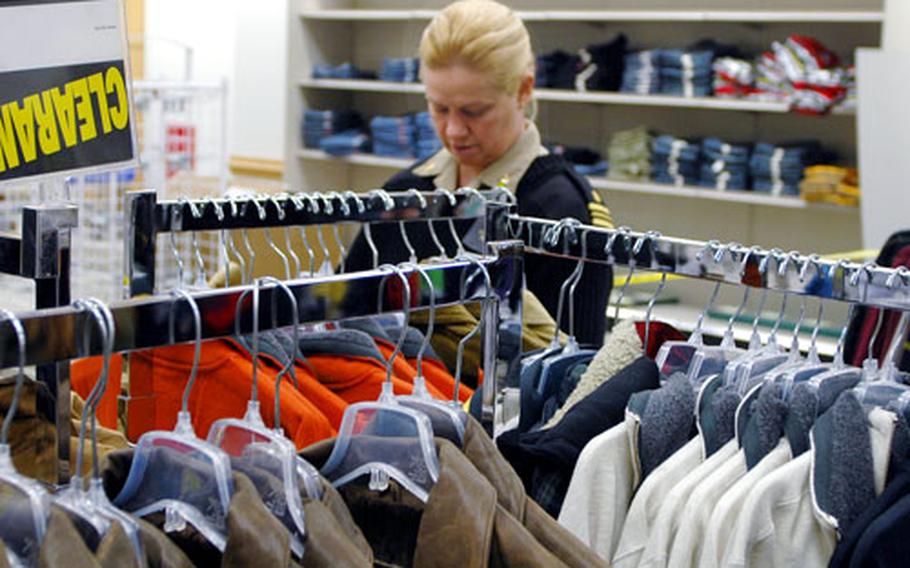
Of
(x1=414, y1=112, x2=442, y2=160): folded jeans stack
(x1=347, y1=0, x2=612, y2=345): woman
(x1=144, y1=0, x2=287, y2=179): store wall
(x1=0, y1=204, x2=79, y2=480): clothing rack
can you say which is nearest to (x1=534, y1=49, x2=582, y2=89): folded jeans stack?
(x1=414, y1=112, x2=442, y2=160): folded jeans stack

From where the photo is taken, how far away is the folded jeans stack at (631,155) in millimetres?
5488

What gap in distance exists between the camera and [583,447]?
143 cm

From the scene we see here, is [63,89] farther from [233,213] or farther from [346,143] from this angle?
[346,143]

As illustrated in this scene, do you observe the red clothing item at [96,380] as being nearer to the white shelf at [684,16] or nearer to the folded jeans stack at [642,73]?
the white shelf at [684,16]

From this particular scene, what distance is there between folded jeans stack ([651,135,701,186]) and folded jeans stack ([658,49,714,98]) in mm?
198

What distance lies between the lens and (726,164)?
5.22m

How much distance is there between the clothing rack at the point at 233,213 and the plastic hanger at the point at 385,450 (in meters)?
0.59

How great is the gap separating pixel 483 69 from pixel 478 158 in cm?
20

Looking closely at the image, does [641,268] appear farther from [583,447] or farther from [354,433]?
[354,433]

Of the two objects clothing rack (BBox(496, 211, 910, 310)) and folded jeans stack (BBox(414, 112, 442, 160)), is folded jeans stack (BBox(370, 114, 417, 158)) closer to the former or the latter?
folded jeans stack (BBox(414, 112, 442, 160))

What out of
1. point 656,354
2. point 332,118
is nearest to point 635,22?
point 332,118

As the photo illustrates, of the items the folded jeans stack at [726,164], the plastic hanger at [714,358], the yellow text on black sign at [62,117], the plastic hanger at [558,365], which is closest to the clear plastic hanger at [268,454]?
the yellow text on black sign at [62,117]

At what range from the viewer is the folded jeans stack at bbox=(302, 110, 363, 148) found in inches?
261

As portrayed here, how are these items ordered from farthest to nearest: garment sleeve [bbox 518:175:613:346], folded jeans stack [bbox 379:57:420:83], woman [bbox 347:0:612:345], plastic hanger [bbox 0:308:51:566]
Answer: folded jeans stack [bbox 379:57:420:83]
woman [bbox 347:0:612:345]
garment sleeve [bbox 518:175:613:346]
plastic hanger [bbox 0:308:51:566]
